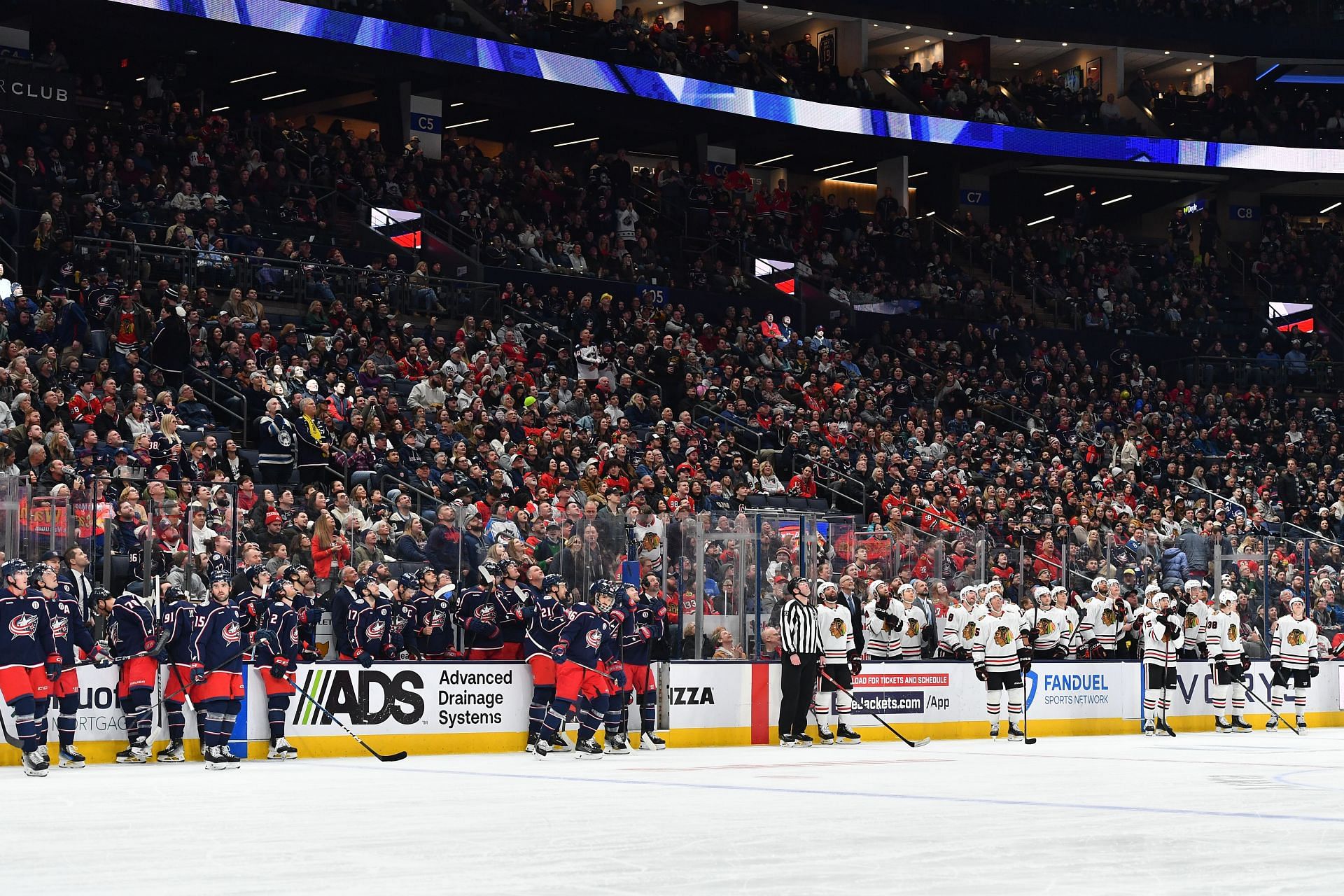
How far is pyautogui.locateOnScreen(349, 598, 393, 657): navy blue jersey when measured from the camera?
705 inches

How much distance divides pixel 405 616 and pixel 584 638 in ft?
6.17

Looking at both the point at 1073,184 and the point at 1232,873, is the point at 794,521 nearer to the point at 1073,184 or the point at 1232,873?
the point at 1232,873

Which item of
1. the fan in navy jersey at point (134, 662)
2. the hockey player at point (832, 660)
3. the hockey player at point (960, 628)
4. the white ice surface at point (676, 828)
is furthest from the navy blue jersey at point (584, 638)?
the hockey player at point (960, 628)

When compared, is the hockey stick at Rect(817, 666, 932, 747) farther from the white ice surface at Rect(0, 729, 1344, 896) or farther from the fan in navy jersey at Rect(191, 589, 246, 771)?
the fan in navy jersey at Rect(191, 589, 246, 771)

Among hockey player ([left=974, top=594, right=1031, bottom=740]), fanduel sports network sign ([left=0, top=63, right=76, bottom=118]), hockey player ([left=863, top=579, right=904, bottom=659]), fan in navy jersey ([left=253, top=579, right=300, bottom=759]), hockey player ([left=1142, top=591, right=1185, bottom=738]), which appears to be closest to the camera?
fan in navy jersey ([left=253, top=579, right=300, bottom=759])

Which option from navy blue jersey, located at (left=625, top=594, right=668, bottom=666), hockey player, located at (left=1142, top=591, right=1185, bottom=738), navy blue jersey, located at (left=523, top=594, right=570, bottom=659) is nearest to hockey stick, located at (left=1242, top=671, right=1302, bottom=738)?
hockey player, located at (left=1142, top=591, right=1185, bottom=738)

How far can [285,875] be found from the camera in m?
8.30

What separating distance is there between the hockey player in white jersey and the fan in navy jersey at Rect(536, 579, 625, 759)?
31.6 ft

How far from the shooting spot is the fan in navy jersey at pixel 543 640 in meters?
18.3

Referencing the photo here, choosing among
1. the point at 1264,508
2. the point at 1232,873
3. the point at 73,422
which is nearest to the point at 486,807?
the point at 1232,873

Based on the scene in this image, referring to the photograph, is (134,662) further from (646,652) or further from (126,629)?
(646,652)

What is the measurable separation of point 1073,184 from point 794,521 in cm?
3069

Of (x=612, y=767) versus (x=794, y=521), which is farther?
(x=794, y=521)

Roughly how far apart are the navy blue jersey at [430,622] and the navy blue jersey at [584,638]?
1362 millimetres
